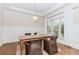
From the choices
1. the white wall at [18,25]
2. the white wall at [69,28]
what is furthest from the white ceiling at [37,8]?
the white wall at [69,28]

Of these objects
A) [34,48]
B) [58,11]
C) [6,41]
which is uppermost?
[58,11]

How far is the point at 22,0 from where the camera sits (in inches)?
48.1

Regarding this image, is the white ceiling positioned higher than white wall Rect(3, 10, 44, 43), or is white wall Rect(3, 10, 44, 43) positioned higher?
the white ceiling

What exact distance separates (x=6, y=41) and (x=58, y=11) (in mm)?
1775

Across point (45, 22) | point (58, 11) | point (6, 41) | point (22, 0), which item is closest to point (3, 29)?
point (6, 41)

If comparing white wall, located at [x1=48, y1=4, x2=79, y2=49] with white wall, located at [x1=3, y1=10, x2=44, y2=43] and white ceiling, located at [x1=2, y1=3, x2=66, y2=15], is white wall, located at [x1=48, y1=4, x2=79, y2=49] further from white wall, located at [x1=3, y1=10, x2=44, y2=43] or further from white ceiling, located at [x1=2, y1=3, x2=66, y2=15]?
white wall, located at [x1=3, y1=10, x2=44, y2=43]

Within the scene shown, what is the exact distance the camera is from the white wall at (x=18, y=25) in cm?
267

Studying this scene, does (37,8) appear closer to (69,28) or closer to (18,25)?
(18,25)

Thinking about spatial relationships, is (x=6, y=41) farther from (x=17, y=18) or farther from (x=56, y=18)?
(x=56, y=18)

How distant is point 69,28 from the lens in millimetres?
2973

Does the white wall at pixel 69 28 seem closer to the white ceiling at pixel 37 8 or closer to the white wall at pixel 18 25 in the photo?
the white ceiling at pixel 37 8

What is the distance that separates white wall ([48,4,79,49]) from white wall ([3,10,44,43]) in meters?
0.68

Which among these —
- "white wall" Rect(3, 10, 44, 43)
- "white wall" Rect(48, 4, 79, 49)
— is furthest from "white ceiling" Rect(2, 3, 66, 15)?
"white wall" Rect(48, 4, 79, 49)

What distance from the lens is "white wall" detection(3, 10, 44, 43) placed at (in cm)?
267
